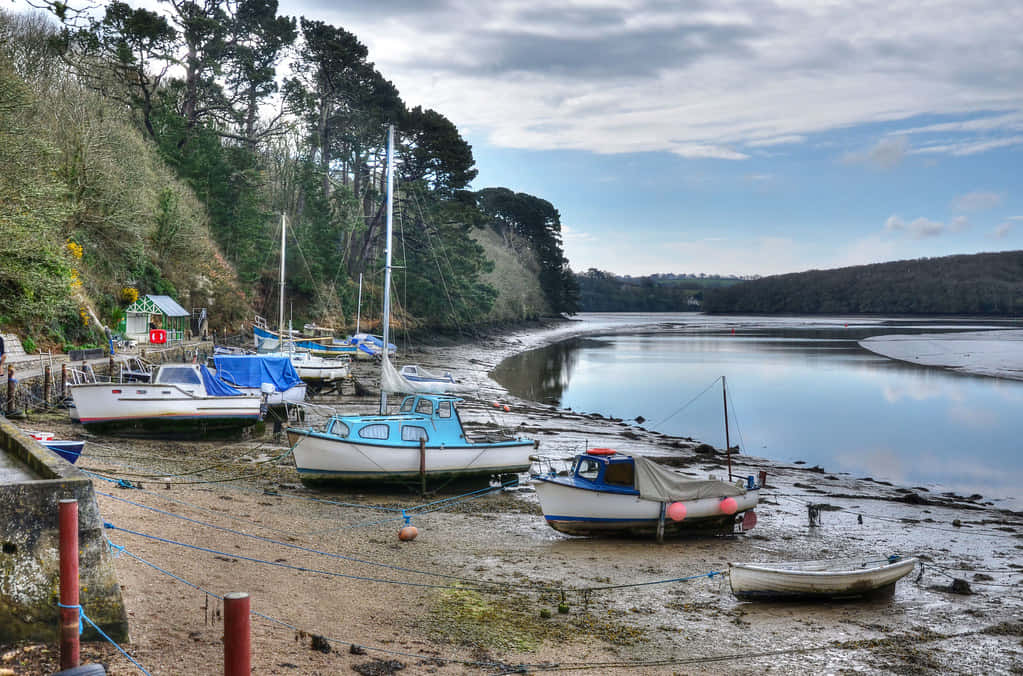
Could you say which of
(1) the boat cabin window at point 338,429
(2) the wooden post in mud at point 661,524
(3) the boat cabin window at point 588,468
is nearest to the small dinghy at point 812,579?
(2) the wooden post in mud at point 661,524

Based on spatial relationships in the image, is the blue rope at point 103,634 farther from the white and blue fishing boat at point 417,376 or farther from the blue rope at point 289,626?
the white and blue fishing boat at point 417,376

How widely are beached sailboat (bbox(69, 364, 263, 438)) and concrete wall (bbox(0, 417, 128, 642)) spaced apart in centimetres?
1709

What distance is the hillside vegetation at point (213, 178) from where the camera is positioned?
97.4 ft

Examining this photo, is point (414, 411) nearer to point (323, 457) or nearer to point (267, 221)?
point (323, 457)

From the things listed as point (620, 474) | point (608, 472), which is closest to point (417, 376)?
point (608, 472)

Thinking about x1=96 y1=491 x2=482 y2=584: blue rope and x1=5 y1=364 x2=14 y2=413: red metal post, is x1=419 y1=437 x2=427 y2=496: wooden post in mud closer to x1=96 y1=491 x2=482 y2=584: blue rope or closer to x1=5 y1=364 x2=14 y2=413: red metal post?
x1=96 y1=491 x2=482 y2=584: blue rope

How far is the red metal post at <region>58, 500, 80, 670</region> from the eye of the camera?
607cm

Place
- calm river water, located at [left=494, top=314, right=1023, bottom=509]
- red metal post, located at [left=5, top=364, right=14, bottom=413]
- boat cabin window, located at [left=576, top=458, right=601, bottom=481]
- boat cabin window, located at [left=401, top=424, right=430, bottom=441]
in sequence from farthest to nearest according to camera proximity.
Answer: calm river water, located at [left=494, top=314, right=1023, bottom=509]
red metal post, located at [left=5, top=364, right=14, bottom=413]
boat cabin window, located at [left=401, top=424, right=430, bottom=441]
boat cabin window, located at [left=576, top=458, right=601, bottom=481]

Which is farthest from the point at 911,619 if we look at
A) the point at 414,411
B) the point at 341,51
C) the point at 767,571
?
the point at 341,51

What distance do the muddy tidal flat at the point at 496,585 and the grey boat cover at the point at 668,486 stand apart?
3.48ft

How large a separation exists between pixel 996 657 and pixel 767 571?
3.27 meters

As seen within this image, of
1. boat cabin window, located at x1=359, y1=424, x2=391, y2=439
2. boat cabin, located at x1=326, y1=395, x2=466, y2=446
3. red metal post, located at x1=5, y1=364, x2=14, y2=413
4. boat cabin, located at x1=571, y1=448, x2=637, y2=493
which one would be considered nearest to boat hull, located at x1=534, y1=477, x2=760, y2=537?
boat cabin, located at x1=571, y1=448, x2=637, y2=493

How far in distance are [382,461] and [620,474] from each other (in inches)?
241

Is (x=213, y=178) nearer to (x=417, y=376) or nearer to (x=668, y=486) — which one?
(x=417, y=376)
